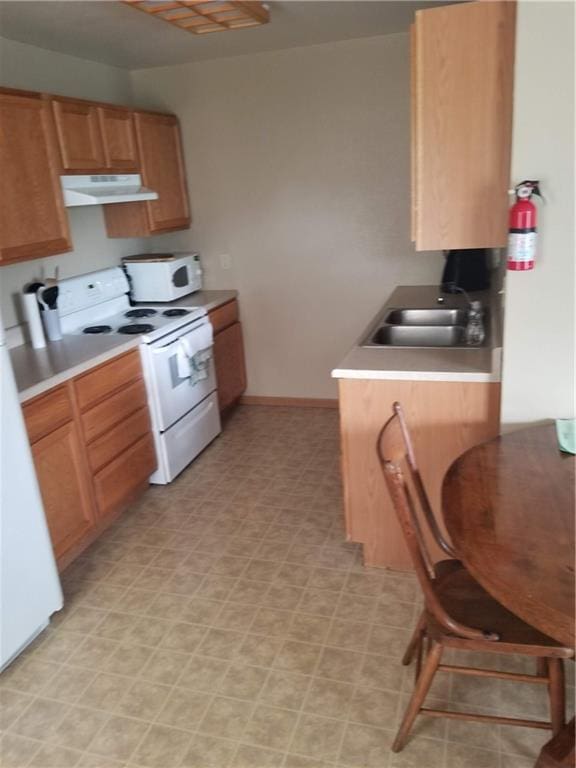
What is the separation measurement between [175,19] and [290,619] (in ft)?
8.78

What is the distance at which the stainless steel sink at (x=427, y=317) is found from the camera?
9.91 ft

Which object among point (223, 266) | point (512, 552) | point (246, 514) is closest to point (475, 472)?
point (512, 552)

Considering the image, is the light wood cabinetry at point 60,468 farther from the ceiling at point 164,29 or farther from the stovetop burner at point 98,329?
the ceiling at point 164,29

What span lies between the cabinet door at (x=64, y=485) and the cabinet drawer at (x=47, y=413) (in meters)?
0.03

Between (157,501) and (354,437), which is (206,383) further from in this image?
(354,437)

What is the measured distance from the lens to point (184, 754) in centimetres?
175

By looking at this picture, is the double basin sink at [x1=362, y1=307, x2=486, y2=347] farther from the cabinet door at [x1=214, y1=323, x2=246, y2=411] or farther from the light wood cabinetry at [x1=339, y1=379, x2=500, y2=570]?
the cabinet door at [x1=214, y1=323, x2=246, y2=411]

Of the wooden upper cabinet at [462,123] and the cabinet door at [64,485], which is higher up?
the wooden upper cabinet at [462,123]

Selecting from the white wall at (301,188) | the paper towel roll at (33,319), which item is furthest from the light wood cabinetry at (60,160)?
the white wall at (301,188)

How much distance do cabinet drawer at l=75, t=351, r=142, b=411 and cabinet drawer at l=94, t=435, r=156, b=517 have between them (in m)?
0.34

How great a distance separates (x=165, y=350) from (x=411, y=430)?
4.97 feet

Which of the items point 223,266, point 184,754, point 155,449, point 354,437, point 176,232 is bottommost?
point 184,754

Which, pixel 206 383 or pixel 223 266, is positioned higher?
pixel 223 266

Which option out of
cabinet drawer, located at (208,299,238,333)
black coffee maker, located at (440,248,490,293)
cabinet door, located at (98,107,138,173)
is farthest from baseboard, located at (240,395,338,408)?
cabinet door, located at (98,107,138,173)
